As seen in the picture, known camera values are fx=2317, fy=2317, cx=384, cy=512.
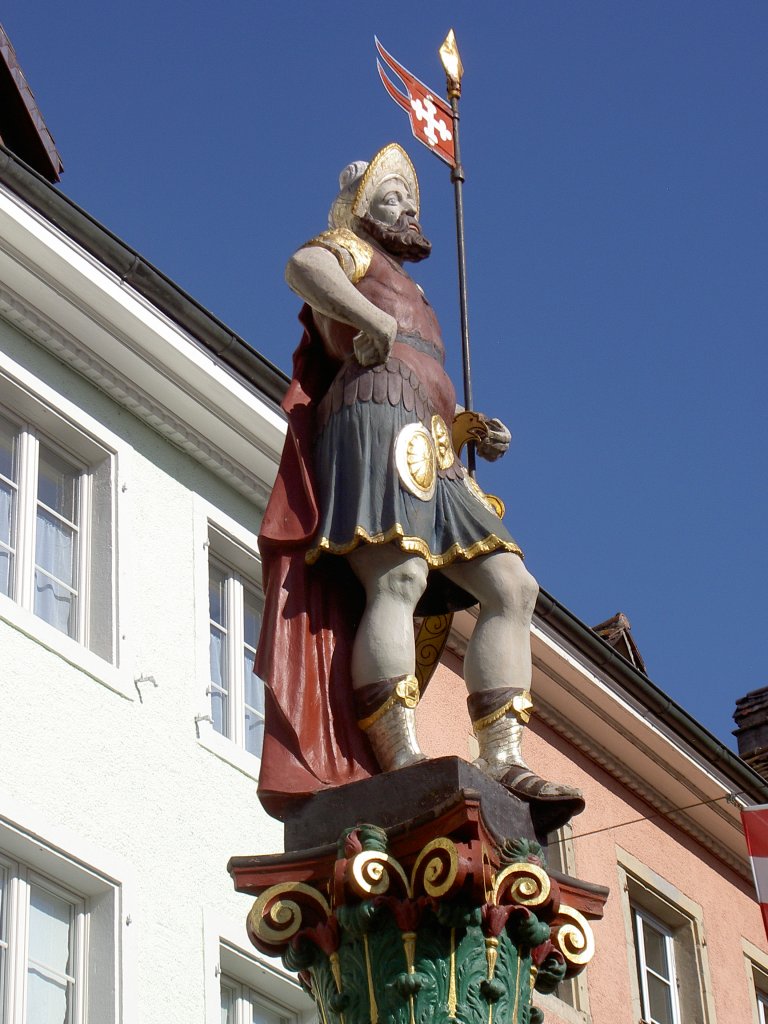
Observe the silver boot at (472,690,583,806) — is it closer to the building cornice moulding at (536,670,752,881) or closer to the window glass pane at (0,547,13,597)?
the window glass pane at (0,547,13,597)

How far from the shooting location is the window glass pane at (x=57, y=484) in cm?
1172

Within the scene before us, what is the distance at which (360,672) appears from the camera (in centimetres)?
655

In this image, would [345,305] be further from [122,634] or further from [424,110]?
[424,110]

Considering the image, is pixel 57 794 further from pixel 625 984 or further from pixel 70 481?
pixel 625 984

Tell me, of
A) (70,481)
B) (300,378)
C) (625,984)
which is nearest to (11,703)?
(70,481)

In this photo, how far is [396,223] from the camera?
7.58 meters

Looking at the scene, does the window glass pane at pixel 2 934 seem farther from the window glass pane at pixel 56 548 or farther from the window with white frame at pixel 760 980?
the window with white frame at pixel 760 980

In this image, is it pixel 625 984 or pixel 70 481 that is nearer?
pixel 70 481

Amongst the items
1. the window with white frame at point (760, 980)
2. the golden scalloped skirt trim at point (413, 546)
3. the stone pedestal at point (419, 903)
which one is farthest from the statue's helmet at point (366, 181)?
the window with white frame at point (760, 980)

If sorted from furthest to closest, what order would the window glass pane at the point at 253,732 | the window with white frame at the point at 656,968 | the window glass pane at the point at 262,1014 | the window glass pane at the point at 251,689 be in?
the window with white frame at the point at 656,968, the window glass pane at the point at 251,689, the window glass pane at the point at 253,732, the window glass pane at the point at 262,1014

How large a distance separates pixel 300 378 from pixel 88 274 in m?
4.95

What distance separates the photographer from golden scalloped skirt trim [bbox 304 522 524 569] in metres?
6.64

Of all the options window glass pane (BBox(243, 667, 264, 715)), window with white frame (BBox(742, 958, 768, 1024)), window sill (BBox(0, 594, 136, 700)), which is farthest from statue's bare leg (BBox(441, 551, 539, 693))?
window with white frame (BBox(742, 958, 768, 1024))

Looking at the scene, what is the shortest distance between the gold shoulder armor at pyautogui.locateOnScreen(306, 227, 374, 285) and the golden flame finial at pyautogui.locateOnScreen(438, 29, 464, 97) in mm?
3294
